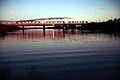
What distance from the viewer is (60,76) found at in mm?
11836

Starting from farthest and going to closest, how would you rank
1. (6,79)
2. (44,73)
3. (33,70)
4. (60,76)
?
(33,70), (44,73), (60,76), (6,79)

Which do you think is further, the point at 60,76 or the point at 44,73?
the point at 44,73

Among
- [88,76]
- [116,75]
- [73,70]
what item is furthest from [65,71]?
[116,75]

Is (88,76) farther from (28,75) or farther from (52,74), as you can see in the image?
(28,75)

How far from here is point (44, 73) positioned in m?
12.7

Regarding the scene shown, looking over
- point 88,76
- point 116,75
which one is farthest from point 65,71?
point 116,75

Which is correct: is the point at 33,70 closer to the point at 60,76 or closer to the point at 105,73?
the point at 60,76

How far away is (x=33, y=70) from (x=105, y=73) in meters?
3.80

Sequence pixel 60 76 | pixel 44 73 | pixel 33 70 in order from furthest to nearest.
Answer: pixel 33 70, pixel 44 73, pixel 60 76

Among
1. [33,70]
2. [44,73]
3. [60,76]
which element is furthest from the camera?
[33,70]

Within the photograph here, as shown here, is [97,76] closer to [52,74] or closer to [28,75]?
[52,74]

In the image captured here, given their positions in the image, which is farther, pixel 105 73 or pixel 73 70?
pixel 73 70

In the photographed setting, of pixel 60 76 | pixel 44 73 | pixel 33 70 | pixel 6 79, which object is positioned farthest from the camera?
pixel 33 70

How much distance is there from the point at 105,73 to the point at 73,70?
1.81m
